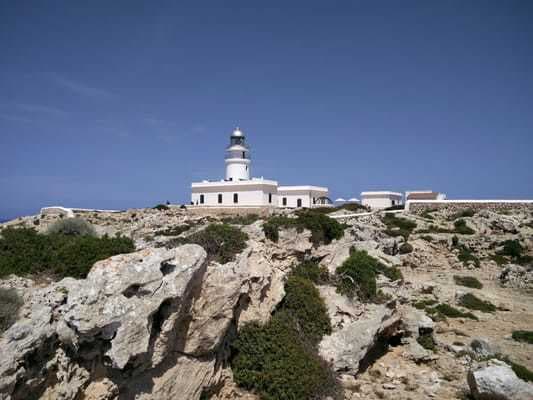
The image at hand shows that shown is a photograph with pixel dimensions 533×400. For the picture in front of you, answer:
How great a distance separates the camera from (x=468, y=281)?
21328mm

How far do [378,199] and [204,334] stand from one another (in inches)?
2135

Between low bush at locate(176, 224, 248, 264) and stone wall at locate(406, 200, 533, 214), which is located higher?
stone wall at locate(406, 200, 533, 214)

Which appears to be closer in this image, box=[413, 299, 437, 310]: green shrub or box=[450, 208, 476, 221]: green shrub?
box=[413, 299, 437, 310]: green shrub

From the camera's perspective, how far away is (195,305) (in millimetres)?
7930

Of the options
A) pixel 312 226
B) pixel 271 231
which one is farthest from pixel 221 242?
pixel 312 226

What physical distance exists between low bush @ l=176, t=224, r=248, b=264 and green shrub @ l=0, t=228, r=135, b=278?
163 centimetres

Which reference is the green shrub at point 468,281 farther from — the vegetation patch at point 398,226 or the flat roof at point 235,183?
the flat roof at point 235,183

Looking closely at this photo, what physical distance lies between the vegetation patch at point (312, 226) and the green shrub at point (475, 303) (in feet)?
21.9

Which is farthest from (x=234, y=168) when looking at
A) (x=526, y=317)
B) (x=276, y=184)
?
(x=526, y=317)

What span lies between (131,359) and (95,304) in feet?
3.71

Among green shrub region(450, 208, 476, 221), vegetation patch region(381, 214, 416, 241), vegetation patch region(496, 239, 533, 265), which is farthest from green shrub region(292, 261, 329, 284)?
green shrub region(450, 208, 476, 221)

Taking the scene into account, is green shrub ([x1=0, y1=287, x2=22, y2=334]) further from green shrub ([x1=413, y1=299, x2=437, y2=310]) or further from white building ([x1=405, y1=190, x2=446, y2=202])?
white building ([x1=405, y1=190, x2=446, y2=202])

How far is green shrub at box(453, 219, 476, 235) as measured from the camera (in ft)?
106

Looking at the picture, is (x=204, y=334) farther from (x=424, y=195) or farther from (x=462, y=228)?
(x=424, y=195)
